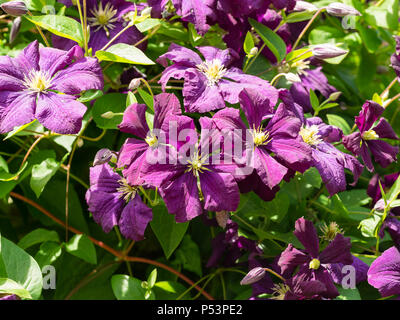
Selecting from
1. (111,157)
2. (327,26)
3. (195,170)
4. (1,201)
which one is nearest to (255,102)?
(195,170)

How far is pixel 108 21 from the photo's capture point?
95 cm

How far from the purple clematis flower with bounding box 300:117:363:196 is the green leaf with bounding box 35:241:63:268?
477mm

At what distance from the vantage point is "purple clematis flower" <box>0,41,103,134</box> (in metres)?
0.72

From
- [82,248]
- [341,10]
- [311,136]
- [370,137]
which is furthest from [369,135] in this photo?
[82,248]

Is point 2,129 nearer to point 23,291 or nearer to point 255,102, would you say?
point 23,291

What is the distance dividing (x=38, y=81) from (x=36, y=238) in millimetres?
288

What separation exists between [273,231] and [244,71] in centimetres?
30

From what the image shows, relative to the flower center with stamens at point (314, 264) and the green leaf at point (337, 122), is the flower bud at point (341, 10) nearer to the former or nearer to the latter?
the green leaf at point (337, 122)

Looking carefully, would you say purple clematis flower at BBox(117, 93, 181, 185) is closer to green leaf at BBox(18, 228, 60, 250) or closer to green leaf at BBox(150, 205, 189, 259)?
green leaf at BBox(150, 205, 189, 259)

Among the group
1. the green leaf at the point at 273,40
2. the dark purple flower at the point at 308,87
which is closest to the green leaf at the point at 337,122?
the dark purple flower at the point at 308,87

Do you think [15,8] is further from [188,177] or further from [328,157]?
[328,157]

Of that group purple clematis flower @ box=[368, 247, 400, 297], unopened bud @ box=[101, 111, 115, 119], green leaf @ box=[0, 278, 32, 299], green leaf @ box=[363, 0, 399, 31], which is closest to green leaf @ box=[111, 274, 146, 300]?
green leaf @ box=[0, 278, 32, 299]

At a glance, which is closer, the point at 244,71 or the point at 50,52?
the point at 50,52

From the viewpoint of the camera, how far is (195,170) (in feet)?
2.48
